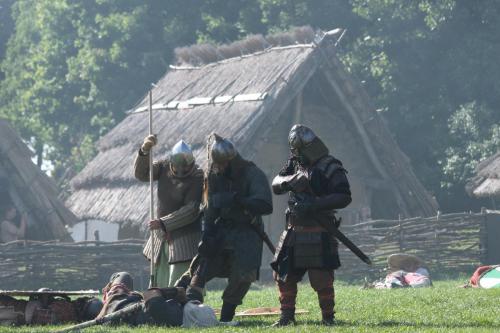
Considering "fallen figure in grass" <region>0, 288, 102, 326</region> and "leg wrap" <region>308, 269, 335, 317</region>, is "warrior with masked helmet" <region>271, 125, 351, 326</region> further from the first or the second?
"fallen figure in grass" <region>0, 288, 102, 326</region>

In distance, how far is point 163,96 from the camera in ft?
106

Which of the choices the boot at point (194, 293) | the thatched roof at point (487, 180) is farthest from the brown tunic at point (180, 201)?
the thatched roof at point (487, 180)

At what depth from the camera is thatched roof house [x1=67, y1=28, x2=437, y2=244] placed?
1096 inches

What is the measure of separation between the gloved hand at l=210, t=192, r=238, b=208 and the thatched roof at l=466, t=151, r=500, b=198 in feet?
59.6

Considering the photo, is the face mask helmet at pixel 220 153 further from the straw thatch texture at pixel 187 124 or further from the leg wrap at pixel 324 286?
the straw thatch texture at pixel 187 124

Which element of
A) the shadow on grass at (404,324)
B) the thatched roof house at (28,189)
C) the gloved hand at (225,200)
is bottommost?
the shadow on grass at (404,324)

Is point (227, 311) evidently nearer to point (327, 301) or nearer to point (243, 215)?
point (243, 215)

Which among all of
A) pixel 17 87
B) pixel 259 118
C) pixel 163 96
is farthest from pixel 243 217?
pixel 17 87

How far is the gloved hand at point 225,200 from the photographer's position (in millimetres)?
12867

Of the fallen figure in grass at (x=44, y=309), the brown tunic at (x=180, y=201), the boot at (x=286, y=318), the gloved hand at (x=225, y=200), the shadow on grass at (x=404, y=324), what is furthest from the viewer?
the brown tunic at (x=180, y=201)

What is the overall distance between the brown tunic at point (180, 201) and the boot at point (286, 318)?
162cm

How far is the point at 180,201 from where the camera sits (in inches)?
551

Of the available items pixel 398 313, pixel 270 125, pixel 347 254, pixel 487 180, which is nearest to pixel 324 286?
pixel 398 313

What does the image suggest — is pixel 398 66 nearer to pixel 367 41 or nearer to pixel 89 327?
pixel 367 41
